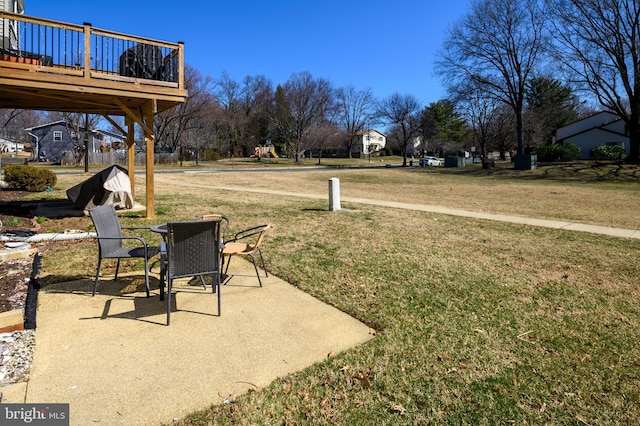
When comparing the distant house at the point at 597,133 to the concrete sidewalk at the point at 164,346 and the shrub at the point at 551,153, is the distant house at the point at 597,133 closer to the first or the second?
the shrub at the point at 551,153

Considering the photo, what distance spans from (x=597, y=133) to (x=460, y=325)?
153 ft

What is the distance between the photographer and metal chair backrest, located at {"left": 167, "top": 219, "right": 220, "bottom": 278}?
377cm

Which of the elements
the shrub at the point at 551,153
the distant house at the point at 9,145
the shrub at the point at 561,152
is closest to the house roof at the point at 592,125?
the shrub at the point at 561,152

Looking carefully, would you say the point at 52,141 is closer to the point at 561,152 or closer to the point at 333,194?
the point at 333,194

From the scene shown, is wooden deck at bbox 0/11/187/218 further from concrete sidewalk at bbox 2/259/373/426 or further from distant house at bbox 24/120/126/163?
distant house at bbox 24/120/126/163

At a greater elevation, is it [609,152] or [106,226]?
[609,152]

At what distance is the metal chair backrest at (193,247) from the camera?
3.77 meters

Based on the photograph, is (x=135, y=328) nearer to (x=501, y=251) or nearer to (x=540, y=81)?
(x=501, y=251)

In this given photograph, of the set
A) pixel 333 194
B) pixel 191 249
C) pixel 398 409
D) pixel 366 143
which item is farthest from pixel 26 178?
pixel 366 143

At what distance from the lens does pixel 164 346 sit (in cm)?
347

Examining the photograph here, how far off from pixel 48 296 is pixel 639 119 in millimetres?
38393

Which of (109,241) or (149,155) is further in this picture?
(149,155)

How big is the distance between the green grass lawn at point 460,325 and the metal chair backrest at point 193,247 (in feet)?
4.60

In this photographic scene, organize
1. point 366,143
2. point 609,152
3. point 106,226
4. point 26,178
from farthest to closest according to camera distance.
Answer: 1. point 366,143
2. point 609,152
3. point 26,178
4. point 106,226
